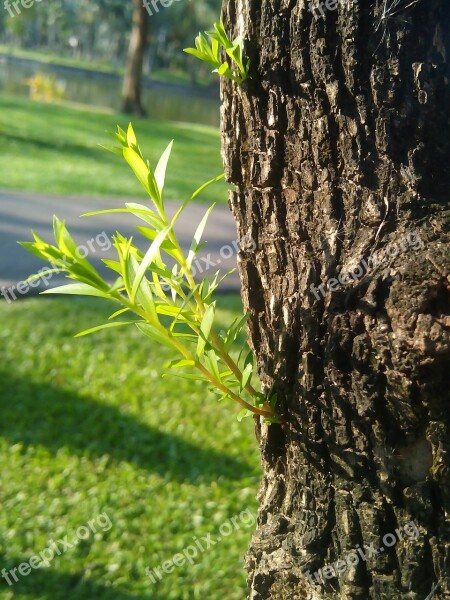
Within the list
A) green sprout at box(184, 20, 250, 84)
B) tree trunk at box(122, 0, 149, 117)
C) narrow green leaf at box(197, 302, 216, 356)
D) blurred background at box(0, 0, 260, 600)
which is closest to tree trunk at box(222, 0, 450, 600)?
green sprout at box(184, 20, 250, 84)

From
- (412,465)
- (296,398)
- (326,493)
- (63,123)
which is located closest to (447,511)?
(412,465)

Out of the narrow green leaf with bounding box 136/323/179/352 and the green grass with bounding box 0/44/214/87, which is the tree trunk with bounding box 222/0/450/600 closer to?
the narrow green leaf with bounding box 136/323/179/352

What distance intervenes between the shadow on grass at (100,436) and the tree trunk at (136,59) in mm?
21746

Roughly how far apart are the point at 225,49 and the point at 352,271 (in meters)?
0.52

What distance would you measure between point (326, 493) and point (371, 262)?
0.54 meters

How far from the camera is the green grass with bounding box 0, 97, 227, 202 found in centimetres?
1366

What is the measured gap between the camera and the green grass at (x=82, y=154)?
1366cm

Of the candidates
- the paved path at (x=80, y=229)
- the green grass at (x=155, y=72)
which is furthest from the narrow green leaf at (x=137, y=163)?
the green grass at (x=155, y=72)

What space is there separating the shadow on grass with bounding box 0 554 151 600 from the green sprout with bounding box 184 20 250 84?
2817 millimetres

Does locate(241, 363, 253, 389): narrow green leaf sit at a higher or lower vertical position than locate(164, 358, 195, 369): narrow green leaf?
lower

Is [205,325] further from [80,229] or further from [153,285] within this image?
[80,229]

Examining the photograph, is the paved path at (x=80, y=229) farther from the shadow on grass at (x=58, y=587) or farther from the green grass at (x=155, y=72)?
the green grass at (x=155, y=72)

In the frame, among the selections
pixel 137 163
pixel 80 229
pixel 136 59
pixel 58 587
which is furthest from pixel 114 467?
pixel 136 59

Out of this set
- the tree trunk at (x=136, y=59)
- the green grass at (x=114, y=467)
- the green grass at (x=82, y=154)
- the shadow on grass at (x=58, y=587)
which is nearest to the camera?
the shadow on grass at (x=58, y=587)
